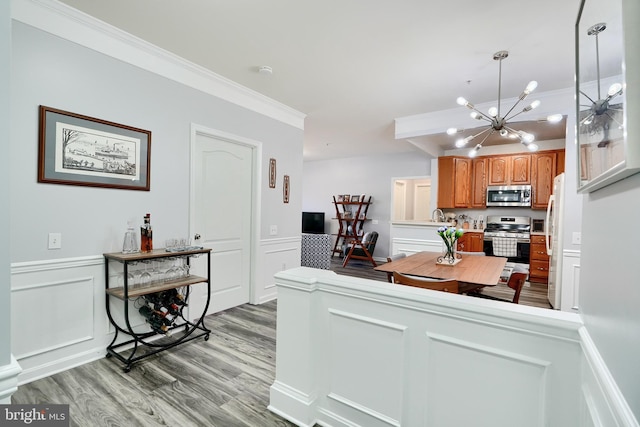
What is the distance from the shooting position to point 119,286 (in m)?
2.51

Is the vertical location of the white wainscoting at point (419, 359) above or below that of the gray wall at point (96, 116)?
below

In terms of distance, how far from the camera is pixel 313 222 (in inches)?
322

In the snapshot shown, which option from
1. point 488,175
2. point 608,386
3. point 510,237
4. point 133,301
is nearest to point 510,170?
point 488,175

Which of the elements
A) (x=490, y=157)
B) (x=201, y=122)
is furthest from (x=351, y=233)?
(x=201, y=122)

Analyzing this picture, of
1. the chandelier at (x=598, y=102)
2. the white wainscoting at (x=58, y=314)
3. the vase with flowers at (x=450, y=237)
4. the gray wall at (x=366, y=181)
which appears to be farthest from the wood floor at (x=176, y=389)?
the gray wall at (x=366, y=181)

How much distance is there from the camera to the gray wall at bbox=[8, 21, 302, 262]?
2014 mm

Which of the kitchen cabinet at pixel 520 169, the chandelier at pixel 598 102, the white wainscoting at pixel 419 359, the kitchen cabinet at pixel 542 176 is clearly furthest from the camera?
the kitchen cabinet at pixel 520 169

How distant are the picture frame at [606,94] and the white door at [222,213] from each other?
2.99 m

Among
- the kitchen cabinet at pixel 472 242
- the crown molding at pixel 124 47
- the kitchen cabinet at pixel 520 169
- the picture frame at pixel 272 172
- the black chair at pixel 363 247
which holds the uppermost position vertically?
the crown molding at pixel 124 47

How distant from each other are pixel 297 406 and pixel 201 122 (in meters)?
2.75

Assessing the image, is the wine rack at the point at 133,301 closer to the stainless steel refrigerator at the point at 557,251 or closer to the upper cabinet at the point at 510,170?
the stainless steel refrigerator at the point at 557,251

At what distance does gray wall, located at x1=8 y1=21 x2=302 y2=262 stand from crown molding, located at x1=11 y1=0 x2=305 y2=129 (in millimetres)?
59

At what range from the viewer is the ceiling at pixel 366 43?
2.12m

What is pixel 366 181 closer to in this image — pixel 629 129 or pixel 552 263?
pixel 552 263
